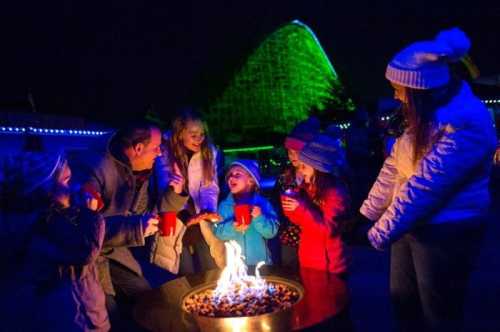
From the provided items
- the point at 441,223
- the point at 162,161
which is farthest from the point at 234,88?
the point at 441,223

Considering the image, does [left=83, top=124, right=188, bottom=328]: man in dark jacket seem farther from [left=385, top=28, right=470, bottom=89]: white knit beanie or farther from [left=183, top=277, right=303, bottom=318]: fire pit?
[left=385, top=28, right=470, bottom=89]: white knit beanie

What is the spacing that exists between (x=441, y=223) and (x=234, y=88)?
31650mm

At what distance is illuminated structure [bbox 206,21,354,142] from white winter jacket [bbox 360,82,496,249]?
1153 inches

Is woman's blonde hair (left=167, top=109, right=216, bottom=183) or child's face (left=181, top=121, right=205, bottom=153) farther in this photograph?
woman's blonde hair (left=167, top=109, right=216, bottom=183)

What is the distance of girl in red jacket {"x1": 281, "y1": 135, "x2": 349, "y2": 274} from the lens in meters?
3.31

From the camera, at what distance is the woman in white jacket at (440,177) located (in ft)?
6.90

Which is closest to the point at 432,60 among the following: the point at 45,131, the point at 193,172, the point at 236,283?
the point at 236,283

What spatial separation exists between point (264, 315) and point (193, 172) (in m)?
2.31

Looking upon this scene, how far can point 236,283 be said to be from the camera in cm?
271

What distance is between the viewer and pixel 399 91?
2.40 m

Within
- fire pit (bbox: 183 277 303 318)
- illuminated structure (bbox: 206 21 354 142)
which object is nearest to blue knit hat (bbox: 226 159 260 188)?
fire pit (bbox: 183 277 303 318)

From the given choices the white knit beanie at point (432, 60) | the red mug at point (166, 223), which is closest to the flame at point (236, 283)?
the red mug at point (166, 223)

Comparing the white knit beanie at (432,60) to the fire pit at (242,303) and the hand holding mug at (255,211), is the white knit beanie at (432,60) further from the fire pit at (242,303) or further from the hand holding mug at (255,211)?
the hand holding mug at (255,211)

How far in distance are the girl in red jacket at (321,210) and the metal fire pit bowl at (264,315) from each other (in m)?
0.51
